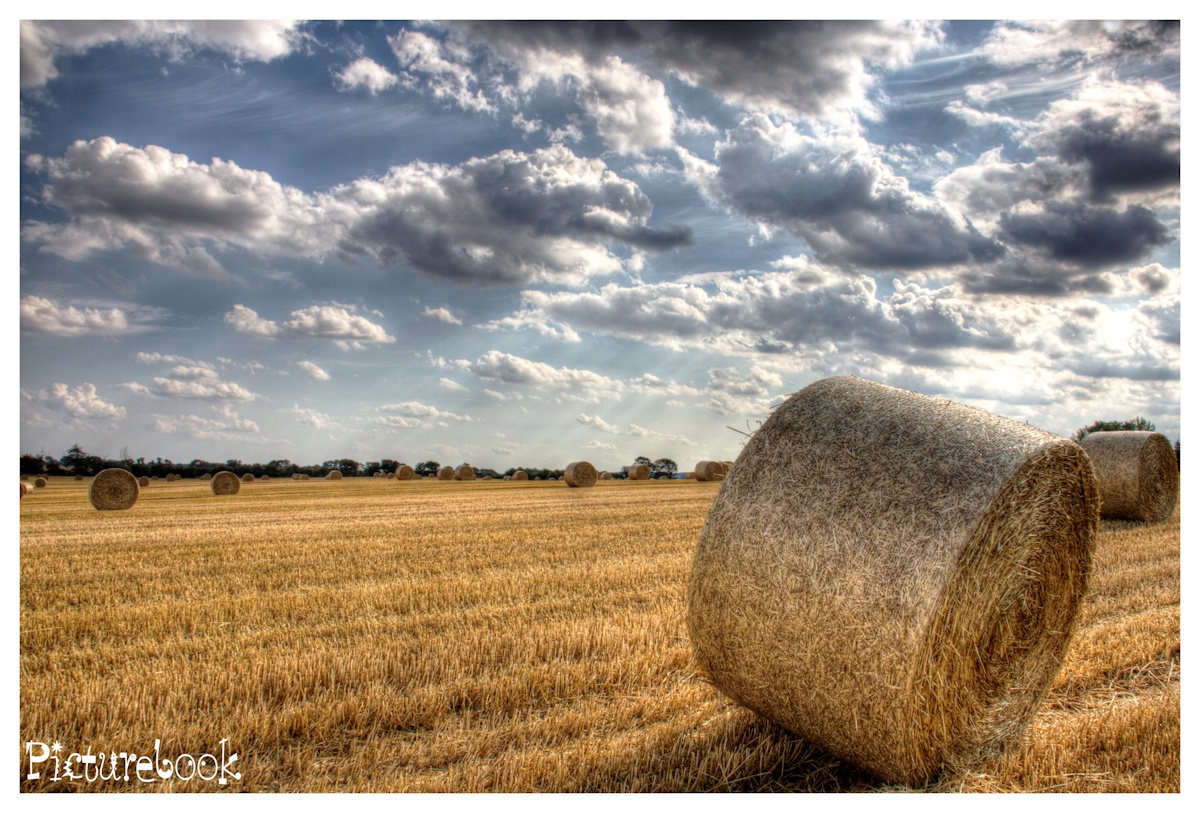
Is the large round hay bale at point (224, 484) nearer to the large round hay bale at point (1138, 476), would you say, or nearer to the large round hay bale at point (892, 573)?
the large round hay bale at point (1138, 476)

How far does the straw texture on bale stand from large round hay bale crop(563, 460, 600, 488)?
722 cm

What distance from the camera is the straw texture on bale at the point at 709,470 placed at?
120ft

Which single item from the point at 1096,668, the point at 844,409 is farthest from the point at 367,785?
the point at 1096,668

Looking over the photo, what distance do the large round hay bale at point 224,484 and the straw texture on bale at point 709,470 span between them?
21248mm

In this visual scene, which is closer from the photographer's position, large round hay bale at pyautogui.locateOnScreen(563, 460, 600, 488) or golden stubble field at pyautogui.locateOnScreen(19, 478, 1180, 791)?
golden stubble field at pyautogui.locateOnScreen(19, 478, 1180, 791)

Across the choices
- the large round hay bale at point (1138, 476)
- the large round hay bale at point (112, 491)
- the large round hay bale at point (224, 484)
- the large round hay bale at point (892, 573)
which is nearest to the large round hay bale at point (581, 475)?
the large round hay bale at point (224, 484)

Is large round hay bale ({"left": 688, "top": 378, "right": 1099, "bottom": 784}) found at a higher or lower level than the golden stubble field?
higher

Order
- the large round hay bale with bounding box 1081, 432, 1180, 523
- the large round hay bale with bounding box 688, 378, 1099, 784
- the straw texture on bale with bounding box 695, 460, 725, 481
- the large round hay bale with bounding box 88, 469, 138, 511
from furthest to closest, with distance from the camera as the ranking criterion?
the straw texture on bale with bounding box 695, 460, 725, 481
the large round hay bale with bounding box 88, 469, 138, 511
the large round hay bale with bounding box 1081, 432, 1180, 523
the large round hay bale with bounding box 688, 378, 1099, 784

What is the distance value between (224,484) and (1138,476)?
31.3 meters

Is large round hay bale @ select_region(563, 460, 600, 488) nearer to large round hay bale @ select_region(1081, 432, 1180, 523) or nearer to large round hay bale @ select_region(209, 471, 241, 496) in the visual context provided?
large round hay bale @ select_region(209, 471, 241, 496)

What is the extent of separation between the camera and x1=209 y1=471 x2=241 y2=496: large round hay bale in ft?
102

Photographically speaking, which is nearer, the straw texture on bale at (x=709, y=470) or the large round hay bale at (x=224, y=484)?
the large round hay bale at (x=224, y=484)

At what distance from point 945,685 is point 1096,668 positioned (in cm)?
235

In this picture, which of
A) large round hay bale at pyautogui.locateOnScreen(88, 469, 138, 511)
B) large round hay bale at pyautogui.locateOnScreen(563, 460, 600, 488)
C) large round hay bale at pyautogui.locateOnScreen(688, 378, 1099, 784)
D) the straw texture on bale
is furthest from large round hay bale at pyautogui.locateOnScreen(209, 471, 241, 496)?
large round hay bale at pyautogui.locateOnScreen(688, 378, 1099, 784)
